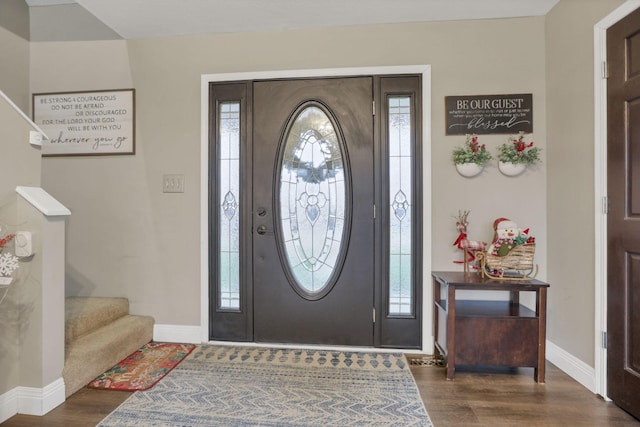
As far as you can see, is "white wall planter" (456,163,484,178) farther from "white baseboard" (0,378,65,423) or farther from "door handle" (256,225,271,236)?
"white baseboard" (0,378,65,423)

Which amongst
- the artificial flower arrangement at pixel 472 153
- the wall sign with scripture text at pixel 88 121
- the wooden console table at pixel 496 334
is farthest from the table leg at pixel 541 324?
the wall sign with scripture text at pixel 88 121

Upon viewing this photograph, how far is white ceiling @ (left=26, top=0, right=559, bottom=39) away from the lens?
2.26 m

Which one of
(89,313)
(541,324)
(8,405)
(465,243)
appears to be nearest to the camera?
(8,405)

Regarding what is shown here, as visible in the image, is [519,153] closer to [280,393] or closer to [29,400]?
[280,393]

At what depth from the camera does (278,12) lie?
2.36m

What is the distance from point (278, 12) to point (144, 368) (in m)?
2.53

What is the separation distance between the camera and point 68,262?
9.09 feet

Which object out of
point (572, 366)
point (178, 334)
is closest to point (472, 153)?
point (572, 366)

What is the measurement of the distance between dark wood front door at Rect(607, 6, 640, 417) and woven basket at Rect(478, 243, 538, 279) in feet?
1.25

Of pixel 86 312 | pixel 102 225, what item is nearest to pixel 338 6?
pixel 102 225

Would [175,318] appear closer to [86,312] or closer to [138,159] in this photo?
[86,312]

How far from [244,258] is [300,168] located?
80 centimetres

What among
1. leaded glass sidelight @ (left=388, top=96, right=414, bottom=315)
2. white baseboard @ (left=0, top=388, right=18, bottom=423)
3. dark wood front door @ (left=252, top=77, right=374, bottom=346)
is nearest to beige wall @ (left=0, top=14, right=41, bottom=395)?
white baseboard @ (left=0, top=388, right=18, bottom=423)

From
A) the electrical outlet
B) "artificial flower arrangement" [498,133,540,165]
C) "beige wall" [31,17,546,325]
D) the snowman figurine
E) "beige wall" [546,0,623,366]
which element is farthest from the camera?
the electrical outlet
